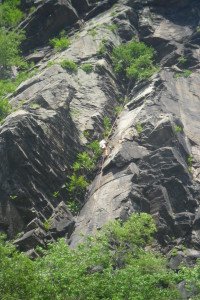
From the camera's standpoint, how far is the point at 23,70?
4406 centimetres

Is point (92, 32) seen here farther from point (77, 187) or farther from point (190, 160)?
point (77, 187)

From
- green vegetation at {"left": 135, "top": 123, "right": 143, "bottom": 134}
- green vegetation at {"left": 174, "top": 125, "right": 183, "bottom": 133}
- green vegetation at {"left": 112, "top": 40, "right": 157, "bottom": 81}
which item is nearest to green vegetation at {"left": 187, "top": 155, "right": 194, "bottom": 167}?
green vegetation at {"left": 174, "top": 125, "right": 183, "bottom": 133}

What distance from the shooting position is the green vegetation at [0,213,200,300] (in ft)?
60.9

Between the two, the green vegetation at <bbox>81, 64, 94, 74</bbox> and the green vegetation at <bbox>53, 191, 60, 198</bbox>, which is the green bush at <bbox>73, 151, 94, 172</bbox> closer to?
the green vegetation at <bbox>53, 191, 60, 198</bbox>

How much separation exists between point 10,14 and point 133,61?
14431mm

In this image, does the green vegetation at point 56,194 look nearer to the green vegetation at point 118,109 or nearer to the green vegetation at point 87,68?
the green vegetation at point 118,109

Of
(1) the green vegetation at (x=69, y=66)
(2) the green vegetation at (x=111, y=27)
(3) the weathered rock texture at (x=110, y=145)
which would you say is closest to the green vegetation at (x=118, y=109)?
(3) the weathered rock texture at (x=110, y=145)

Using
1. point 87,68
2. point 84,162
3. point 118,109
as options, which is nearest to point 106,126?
point 118,109

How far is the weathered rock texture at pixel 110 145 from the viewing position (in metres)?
26.9

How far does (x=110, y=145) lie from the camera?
3281 centimetres

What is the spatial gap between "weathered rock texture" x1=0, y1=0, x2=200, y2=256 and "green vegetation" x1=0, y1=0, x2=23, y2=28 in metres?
8.28

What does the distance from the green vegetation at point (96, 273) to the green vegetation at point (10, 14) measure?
3100cm

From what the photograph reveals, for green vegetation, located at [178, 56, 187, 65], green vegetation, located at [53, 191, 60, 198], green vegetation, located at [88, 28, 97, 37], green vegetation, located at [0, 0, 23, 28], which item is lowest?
green vegetation, located at [178, 56, 187, 65]

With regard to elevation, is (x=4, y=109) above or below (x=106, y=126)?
above
